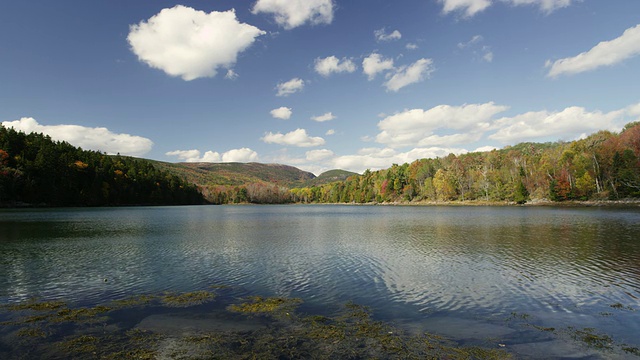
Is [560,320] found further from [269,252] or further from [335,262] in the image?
[269,252]

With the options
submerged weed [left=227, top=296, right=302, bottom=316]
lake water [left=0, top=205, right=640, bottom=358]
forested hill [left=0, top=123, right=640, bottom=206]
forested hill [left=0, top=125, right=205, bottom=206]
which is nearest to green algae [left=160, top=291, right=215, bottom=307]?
lake water [left=0, top=205, right=640, bottom=358]

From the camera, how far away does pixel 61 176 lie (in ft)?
396

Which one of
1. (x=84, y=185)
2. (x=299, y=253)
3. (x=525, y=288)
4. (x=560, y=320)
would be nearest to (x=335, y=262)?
(x=299, y=253)

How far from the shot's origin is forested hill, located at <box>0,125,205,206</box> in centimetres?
10631

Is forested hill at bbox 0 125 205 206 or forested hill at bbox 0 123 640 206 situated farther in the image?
forested hill at bbox 0 125 205 206

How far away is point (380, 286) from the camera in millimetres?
18016

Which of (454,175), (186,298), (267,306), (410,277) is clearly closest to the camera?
(267,306)

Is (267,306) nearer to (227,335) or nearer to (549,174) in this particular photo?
(227,335)

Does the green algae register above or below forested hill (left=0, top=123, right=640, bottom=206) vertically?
below

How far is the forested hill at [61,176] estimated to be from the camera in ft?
349

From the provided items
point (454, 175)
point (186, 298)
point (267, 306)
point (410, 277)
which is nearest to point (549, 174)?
point (454, 175)

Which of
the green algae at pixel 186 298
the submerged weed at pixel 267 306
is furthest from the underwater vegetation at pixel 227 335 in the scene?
the green algae at pixel 186 298

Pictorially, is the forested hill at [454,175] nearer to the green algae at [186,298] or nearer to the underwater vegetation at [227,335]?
the underwater vegetation at [227,335]

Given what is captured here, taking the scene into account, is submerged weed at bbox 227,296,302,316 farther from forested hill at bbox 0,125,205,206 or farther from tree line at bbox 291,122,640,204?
forested hill at bbox 0,125,205,206
